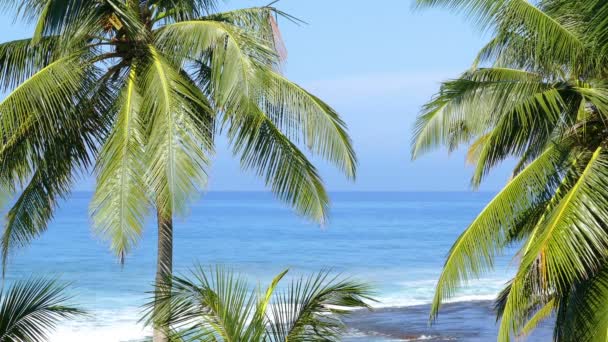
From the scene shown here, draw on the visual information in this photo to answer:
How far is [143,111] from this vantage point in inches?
413

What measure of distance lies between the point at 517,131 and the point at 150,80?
441cm

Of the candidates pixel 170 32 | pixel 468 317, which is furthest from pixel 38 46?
pixel 468 317

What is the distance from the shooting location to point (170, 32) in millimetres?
10758

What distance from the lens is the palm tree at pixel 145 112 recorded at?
993 cm

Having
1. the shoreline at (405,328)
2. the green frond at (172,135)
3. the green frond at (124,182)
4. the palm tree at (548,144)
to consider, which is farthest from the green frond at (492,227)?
the shoreline at (405,328)

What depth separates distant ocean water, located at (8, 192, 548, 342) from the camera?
89.0ft

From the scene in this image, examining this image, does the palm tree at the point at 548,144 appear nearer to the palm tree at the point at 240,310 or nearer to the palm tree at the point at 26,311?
the palm tree at the point at 240,310

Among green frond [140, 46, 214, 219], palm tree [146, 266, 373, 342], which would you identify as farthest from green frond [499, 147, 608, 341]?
green frond [140, 46, 214, 219]

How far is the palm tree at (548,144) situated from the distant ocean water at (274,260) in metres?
4.23

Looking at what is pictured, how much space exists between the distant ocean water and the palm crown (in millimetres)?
2247

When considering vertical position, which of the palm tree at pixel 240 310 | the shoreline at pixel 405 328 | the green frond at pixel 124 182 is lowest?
the palm tree at pixel 240 310

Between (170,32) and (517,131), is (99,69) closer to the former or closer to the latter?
(170,32)

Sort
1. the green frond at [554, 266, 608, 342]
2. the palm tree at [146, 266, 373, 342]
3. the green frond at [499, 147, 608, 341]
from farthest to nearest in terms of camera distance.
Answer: the green frond at [554, 266, 608, 342], the green frond at [499, 147, 608, 341], the palm tree at [146, 266, 373, 342]

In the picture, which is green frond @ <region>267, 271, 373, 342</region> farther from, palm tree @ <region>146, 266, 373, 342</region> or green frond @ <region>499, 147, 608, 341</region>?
green frond @ <region>499, 147, 608, 341</region>
